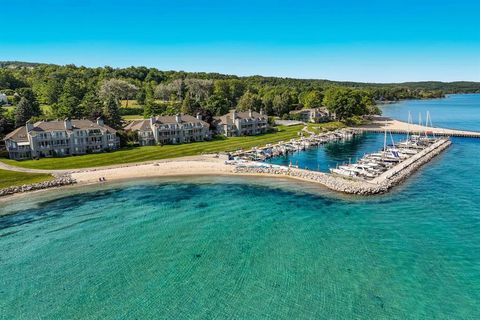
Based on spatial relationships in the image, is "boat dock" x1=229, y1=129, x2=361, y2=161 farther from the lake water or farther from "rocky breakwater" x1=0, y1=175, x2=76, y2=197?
"rocky breakwater" x1=0, y1=175, x2=76, y2=197

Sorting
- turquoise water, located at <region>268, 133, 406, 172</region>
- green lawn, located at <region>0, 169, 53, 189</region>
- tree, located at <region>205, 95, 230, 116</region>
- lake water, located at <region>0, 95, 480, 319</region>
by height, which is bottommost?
lake water, located at <region>0, 95, 480, 319</region>

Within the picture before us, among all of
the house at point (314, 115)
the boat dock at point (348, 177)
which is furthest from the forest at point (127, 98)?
the boat dock at point (348, 177)

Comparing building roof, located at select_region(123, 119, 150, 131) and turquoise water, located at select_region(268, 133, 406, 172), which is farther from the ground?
building roof, located at select_region(123, 119, 150, 131)

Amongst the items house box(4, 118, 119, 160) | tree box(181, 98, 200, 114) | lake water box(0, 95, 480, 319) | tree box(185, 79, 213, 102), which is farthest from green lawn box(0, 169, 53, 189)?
tree box(185, 79, 213, 102)

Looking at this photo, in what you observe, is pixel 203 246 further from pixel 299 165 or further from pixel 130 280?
pixel 299 165

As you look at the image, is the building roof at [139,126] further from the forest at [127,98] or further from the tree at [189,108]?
the tree at [189,108]

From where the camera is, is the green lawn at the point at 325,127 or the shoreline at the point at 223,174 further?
the green lawn at the point at 325,127
